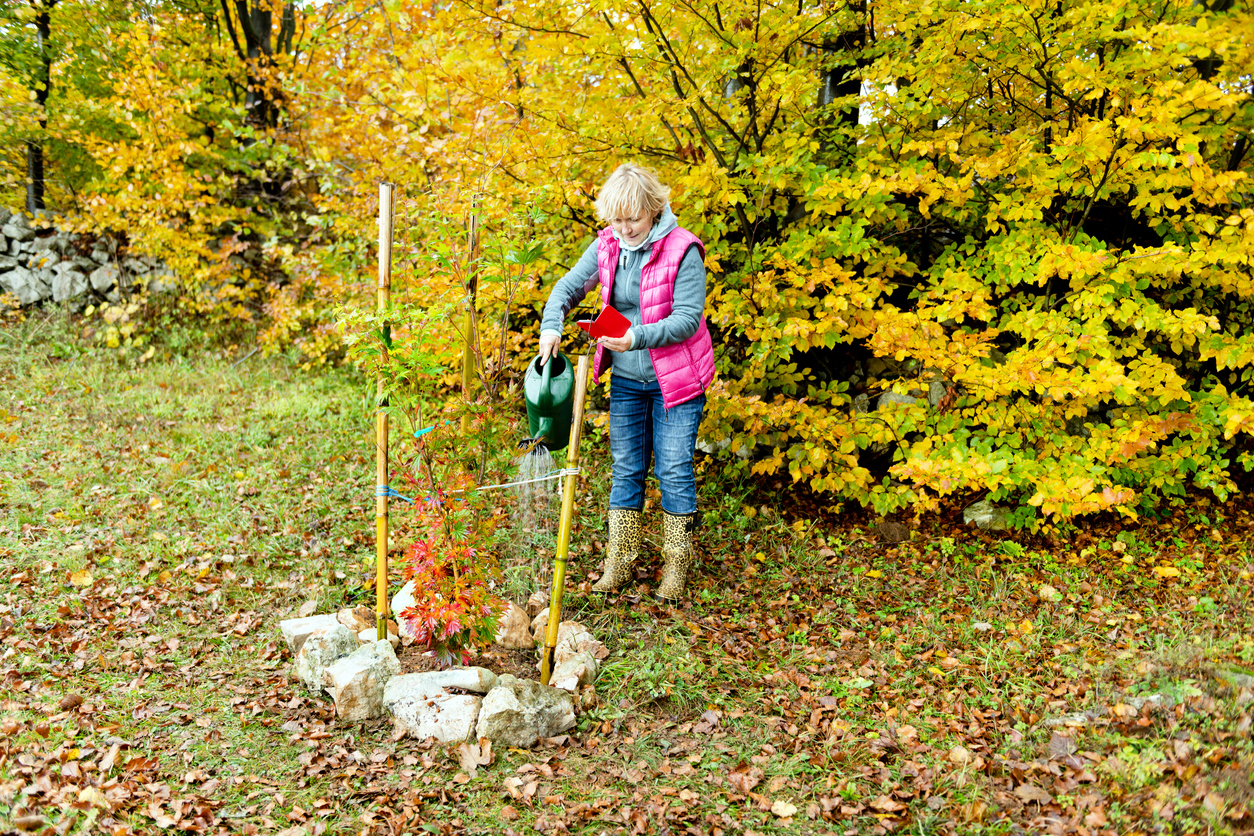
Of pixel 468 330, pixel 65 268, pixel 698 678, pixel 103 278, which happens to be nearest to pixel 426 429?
pixel 468 330

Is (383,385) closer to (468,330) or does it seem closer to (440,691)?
(468,330)

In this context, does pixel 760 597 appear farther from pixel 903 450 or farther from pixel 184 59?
pixel 184 59

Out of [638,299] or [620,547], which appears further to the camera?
[620,547]

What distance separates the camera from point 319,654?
3.16m

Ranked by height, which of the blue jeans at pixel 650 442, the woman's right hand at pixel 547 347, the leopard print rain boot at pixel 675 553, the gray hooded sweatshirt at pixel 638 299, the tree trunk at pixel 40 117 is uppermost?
the tree trunk at pixel 40 117

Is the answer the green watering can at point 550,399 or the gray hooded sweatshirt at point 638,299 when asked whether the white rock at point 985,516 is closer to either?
the gray hooded sweatshirt at point 638,299

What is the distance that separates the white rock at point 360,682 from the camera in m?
2.97

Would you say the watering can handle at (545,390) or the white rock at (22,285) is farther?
the white rock at (22,285)

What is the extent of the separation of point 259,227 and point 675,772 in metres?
8.23

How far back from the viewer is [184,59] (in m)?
8.98

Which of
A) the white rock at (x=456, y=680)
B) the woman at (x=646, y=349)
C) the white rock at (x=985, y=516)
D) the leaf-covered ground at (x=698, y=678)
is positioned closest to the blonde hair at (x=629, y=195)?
the woman at (x=646, y=349)

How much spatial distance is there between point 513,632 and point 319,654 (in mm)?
816

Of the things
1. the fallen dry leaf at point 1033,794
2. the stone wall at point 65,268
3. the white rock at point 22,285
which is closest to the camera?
the fallen dry leaf at point 1033,794

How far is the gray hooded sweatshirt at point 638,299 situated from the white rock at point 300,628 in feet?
5.58
